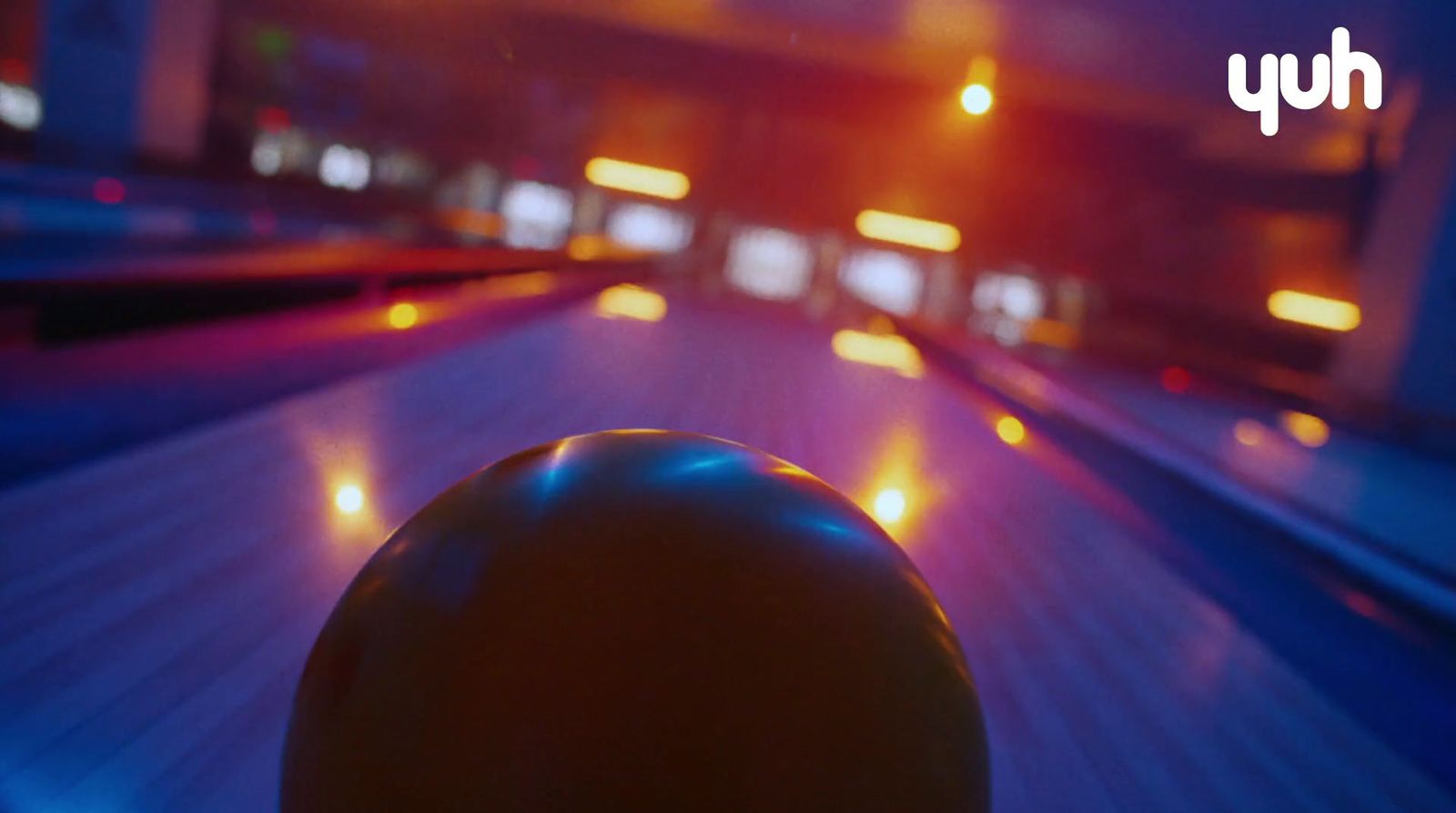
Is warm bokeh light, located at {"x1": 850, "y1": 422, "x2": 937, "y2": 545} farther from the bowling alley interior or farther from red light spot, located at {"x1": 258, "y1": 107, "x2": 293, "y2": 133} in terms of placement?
red light spot, located at {"x1": 258, "y1": 107, "x2": 293, "y2": 133}

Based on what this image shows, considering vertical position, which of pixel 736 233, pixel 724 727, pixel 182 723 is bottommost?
Result: pixel 182 723

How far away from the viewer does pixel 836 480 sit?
2373 millimetres

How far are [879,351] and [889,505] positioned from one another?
3.81 meters

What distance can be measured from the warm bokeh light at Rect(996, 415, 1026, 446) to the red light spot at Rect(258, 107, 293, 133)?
9.08 meters

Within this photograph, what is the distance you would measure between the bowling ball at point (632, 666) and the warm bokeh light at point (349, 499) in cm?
96

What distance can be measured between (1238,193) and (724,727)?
35.1ft

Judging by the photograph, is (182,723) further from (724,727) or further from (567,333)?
(567,333)

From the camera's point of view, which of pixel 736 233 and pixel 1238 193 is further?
pixel 736 233

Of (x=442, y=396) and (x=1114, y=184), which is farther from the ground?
(x=1114, y=184)

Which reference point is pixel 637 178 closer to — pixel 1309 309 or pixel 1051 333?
pixel 1051 333

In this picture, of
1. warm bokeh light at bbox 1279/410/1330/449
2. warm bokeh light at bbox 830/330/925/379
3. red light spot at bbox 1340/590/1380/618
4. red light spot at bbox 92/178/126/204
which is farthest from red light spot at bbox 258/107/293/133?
red light spot at bbox 1340/590/1380/618

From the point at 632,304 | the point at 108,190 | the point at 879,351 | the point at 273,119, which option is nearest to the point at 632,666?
the point at 879,351

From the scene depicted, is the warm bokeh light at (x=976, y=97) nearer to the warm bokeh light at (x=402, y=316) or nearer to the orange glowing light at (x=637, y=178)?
the warm bokeh light at (x=402, y=316)

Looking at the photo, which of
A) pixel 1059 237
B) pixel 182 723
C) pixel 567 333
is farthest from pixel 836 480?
pixel 1059 237
